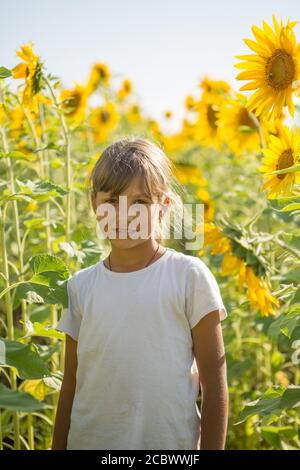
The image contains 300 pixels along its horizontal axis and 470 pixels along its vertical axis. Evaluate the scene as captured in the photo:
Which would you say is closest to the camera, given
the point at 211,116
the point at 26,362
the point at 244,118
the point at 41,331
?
the point at 26,362

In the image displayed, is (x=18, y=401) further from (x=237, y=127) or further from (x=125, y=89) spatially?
(x=125, y=89)

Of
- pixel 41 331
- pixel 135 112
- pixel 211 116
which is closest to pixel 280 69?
pixel 41 331

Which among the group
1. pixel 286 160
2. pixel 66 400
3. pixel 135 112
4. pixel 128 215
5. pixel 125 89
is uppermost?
pixel 125 89

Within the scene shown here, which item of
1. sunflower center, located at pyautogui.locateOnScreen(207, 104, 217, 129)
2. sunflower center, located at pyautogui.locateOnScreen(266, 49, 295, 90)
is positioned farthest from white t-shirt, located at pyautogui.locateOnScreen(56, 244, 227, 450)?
sunflower center, located at pyautogui.locateOnScreen(207, 104, 217, 129)

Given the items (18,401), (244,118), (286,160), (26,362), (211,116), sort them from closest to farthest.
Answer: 1. (18,401)
2. (26,362)
3. (286,160)
4. (244,118)
5. (211,116)

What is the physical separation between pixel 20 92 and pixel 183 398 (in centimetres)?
118

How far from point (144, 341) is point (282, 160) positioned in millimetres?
567

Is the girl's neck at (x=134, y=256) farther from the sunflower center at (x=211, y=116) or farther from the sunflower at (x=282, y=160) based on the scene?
the sunflower center at (x=211, y=116)

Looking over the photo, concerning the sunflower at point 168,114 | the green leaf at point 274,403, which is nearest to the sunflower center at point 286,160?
the green leaf at point 274,403

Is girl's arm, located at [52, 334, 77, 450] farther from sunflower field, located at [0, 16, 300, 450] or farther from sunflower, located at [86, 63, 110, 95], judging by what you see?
sunflower, located at [86, 63, 110, 95]

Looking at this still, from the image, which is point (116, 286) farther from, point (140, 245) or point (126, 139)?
point (126, 139)

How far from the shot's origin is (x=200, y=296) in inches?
46.4

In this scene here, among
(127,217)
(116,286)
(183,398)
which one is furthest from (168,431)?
(127,217)

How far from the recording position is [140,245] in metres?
1.26
